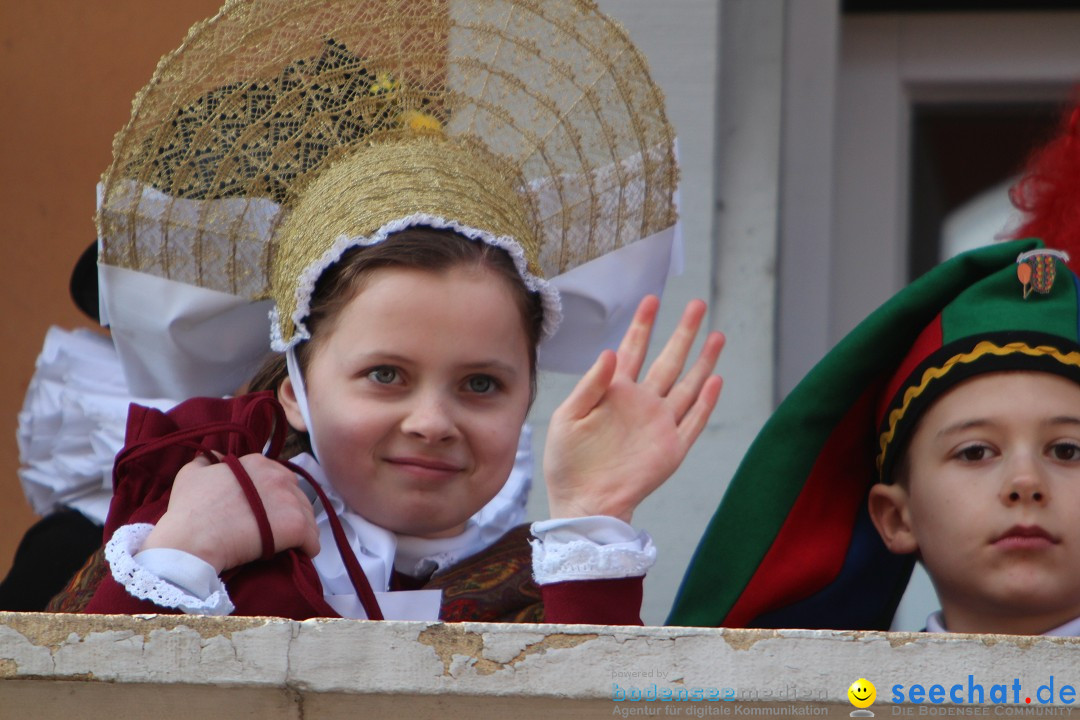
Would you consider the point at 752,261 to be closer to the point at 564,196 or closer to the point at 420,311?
the point at 564,196

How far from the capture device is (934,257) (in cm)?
321

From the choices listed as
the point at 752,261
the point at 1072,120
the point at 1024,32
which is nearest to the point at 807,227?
the point at 752,261

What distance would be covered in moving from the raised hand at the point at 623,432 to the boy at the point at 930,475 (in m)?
0.34

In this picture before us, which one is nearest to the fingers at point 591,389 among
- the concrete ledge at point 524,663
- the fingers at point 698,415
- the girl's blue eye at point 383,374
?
the fingers at point 698,415

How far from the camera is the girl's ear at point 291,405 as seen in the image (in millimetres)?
1937

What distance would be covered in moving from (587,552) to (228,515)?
400 millimetres

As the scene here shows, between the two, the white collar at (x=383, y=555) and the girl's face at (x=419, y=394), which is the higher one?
the girl's face at (x=419, y=394)

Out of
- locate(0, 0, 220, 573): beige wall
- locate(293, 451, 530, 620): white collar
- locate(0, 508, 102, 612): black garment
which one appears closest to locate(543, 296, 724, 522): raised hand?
locate(293, 451, 530, 620): white collar

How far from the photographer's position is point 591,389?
1.65 meters

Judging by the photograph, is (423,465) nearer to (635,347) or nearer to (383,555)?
(383,555)

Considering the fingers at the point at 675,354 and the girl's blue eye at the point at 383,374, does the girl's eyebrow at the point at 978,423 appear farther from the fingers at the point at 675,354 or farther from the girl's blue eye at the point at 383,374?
the girl's blue eye at the point at 383,374

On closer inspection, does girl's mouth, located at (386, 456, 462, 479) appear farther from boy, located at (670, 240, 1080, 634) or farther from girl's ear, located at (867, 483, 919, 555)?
girl's ear, located at (867, 483, 919, 555)

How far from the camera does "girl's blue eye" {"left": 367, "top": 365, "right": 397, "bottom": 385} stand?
180 centimetres

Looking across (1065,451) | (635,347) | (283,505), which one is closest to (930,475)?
(1065,451)
